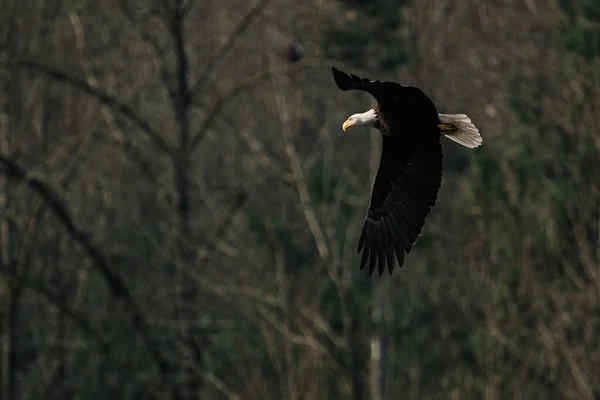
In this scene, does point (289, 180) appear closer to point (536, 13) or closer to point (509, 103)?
point (509, 103)

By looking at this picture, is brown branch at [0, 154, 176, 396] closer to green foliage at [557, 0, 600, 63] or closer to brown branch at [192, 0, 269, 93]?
brown branch at [192, 0, 269, 93]

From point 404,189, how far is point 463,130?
0.53 meters

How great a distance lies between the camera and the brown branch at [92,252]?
14.4 meters

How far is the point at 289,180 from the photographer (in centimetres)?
1583

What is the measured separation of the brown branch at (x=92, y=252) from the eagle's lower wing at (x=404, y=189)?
17.4 feet

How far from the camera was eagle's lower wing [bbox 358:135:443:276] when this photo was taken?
958cm

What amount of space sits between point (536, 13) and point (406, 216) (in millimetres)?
11093

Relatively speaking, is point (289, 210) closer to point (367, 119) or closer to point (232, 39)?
point (232, 39)

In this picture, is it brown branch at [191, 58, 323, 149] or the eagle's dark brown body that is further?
brown branch at [191, 58, 323, 149]

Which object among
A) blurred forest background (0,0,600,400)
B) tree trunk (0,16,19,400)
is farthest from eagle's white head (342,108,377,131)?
tree trunk (0,16,19,400)

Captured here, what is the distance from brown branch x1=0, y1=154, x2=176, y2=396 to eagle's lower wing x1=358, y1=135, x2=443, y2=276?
209 inches

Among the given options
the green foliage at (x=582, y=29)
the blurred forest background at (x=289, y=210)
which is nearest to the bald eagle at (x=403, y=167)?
the blurred forest background at (x=289, y=210)

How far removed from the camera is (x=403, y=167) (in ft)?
32.2

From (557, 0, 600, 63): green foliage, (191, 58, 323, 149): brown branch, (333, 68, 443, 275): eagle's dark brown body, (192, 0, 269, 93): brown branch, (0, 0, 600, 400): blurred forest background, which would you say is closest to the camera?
(333, 68, 443, 275): eagle's dark brown body
